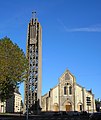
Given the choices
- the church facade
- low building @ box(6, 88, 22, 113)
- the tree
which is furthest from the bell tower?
the tree

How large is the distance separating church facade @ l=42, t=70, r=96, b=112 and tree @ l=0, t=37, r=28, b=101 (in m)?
39.3

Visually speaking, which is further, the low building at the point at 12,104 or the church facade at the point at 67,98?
the low building at the point at 12,104

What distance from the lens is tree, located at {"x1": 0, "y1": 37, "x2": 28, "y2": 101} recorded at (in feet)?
136

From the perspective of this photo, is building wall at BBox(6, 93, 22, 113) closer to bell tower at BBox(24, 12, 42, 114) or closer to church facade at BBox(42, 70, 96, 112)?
church facade at BBox(42, 70, 96, 112)

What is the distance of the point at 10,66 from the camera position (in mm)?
42312

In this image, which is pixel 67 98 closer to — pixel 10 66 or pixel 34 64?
pixel 34 64

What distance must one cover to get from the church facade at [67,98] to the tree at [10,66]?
3929 cm

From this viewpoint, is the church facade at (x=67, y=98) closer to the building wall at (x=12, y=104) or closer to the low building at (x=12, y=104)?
the low building at (x=12, y=104)

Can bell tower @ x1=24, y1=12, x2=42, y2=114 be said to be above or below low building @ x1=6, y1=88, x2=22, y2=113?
above

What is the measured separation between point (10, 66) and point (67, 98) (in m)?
44.6

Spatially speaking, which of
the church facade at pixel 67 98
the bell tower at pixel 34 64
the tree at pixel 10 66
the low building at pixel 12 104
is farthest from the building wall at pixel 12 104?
the tree at pixel 10 66

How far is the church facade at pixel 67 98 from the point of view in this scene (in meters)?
83.7

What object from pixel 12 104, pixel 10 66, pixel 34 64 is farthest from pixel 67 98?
pixel 10 66

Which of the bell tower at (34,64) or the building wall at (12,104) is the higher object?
the bell tower at (34,64)
